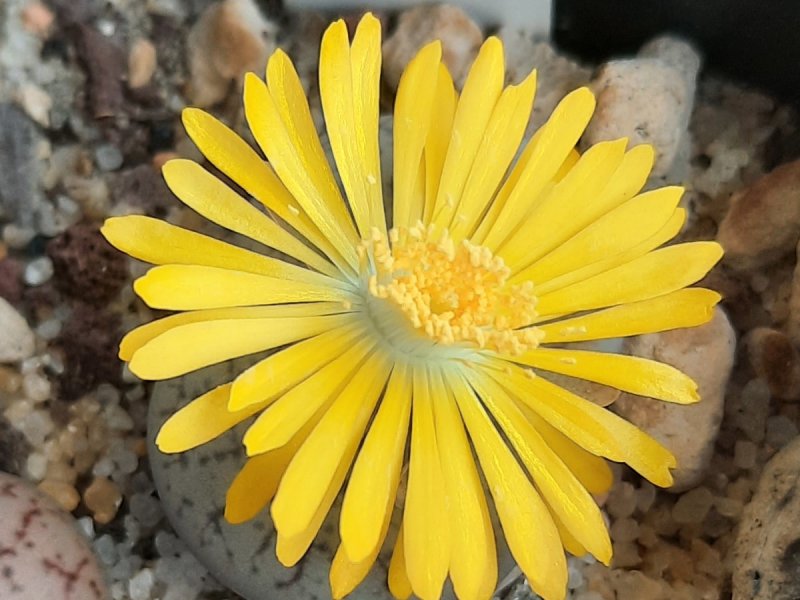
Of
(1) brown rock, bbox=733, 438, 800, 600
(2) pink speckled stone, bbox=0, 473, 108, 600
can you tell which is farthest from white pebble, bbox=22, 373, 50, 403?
(1) brown rock, bbox=733, 438, 800, 600

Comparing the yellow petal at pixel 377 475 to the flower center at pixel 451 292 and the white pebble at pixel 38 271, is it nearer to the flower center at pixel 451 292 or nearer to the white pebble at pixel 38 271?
the flower center at pixel 451 292

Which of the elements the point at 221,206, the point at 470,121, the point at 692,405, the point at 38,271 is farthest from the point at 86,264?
the point at 692,405

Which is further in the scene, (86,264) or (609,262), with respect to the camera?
(86,264)

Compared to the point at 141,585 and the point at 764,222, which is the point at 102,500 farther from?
the point at 764,222

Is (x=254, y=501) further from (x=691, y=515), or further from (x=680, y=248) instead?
(x=691, y=515)

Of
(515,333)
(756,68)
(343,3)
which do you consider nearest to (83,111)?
(343,3)

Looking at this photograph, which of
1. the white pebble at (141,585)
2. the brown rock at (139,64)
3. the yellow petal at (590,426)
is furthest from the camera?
the brown rock at (139,64)

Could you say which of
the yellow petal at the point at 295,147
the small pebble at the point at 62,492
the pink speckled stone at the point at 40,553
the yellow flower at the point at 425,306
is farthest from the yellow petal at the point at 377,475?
the small pebble at the point at 62,492
